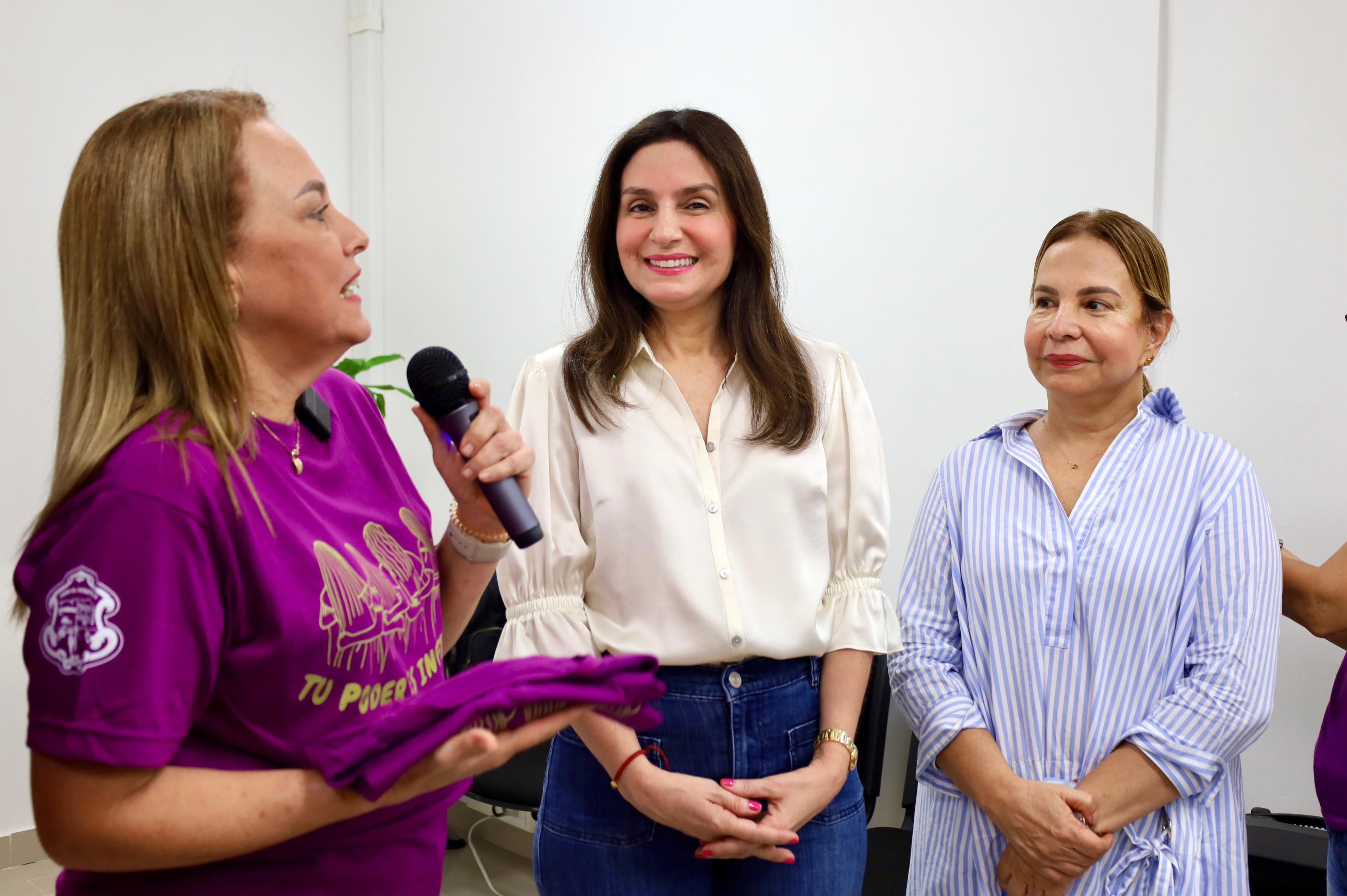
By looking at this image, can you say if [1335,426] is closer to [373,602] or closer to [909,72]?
[909,72]

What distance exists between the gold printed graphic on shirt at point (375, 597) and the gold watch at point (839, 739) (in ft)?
2.22

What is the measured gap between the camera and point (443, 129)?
4621 mm

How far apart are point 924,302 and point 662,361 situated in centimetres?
166

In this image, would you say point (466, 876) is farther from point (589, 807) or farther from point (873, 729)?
point (589, 807)

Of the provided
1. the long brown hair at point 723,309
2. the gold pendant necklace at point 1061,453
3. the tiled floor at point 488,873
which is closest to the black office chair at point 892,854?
the gold pendant necklace at point 1061,453

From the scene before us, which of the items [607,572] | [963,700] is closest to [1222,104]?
[963,700]

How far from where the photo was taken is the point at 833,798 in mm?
1511

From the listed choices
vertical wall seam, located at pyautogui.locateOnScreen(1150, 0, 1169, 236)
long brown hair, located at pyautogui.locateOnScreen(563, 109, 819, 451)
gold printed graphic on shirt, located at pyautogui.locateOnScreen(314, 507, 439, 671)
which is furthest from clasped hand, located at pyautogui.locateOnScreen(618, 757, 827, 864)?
vertical wall seam, located at pyautogui.locateOnScreen(1150, 0, 1169, 236)

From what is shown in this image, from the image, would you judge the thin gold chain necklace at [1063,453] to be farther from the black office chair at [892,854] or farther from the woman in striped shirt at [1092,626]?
the black office chair at [892,854]

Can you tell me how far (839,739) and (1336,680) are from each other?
1.13 m

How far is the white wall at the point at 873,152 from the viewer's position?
2770 millimetres

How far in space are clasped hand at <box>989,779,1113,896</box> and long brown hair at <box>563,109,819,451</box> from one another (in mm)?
674

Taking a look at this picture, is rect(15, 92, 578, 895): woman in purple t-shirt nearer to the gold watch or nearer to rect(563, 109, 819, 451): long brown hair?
rect(563, 109, 819, 451): long brown hair

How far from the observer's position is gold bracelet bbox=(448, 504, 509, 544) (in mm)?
1313
